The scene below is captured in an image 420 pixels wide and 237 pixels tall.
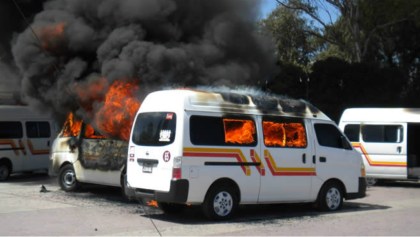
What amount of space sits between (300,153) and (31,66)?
7.58 m

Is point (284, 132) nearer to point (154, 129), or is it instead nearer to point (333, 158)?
point (333, 158)

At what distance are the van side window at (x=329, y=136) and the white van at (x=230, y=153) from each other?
2cm

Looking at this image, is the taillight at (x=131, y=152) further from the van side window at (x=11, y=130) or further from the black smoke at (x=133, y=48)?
the van side window at (x=11, y=130)

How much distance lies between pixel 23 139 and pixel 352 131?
34.2 feet

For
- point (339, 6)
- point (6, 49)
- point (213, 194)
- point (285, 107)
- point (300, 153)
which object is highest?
point (339, 6)

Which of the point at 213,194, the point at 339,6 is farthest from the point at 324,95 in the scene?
the point at 213,194

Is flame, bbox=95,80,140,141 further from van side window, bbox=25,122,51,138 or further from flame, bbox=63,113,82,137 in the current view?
van side window, bbox=25,122,51,138

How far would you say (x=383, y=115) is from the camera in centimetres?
1716

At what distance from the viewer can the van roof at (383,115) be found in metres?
16.8

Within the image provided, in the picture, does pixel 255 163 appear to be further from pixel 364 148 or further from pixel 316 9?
pixel 316 9

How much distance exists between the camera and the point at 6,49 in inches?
685

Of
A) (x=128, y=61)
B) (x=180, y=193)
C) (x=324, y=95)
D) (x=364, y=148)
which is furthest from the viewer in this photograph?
(x=324, y=95)

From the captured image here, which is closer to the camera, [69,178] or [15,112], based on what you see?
[69,178]

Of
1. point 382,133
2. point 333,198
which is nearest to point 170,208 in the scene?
point 333,198
